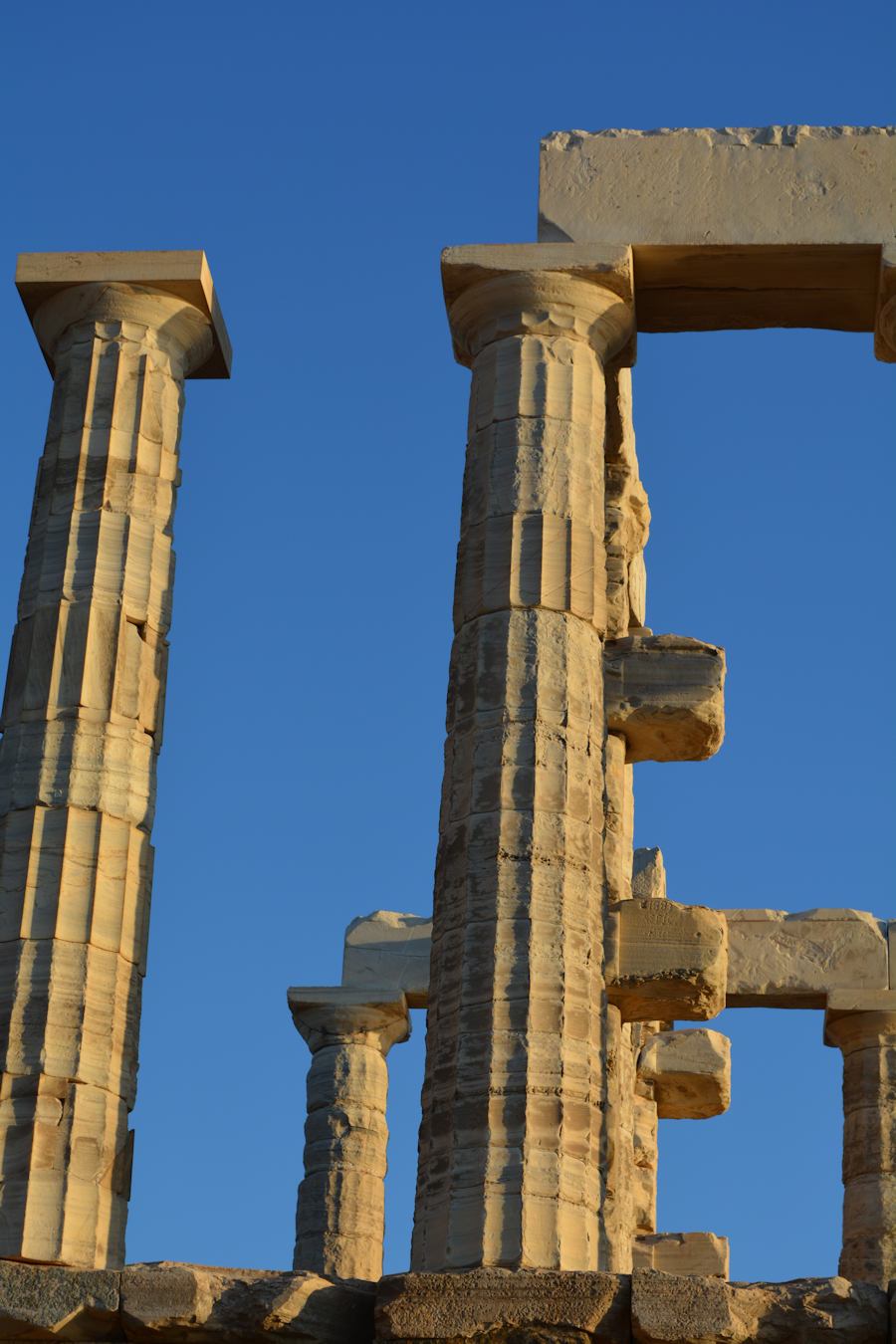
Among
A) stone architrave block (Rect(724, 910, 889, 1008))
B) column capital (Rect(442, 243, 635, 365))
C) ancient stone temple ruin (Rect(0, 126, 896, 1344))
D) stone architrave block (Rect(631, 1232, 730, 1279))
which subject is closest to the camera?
ancient stone temple ruin (Rect(0, 126, 896, 1344))

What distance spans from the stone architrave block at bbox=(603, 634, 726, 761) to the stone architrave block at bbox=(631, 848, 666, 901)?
8.03 m

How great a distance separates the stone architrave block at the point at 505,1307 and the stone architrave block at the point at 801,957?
11390mm

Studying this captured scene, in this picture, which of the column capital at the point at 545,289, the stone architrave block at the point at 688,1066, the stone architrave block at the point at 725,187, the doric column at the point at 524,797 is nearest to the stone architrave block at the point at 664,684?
the doric column at the point at 524,797

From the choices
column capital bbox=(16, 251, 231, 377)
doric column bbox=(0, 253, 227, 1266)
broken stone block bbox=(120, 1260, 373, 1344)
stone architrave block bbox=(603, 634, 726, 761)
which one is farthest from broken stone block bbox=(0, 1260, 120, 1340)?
column capital bbox=(16, 251, 231, 377)

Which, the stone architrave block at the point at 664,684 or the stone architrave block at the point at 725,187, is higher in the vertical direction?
the stone architrave block at the point at 725,187

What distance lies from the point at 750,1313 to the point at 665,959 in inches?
154

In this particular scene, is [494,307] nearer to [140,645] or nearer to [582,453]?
[582,453]

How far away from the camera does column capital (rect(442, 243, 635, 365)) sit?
22734mm

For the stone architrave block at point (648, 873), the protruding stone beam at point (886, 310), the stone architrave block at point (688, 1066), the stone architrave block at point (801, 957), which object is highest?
the protruding stone beam at point (886, 310)

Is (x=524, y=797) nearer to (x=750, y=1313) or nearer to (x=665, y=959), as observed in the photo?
(x=665, y=959)

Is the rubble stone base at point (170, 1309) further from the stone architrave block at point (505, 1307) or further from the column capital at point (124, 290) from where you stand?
the column capital at point (124, 290)

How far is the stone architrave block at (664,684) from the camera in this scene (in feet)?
73.4

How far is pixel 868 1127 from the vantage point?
29656 mm

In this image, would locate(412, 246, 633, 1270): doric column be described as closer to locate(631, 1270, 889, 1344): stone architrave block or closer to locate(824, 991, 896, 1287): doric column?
locate(631, 1270, 889, 1344): stone architrave block
